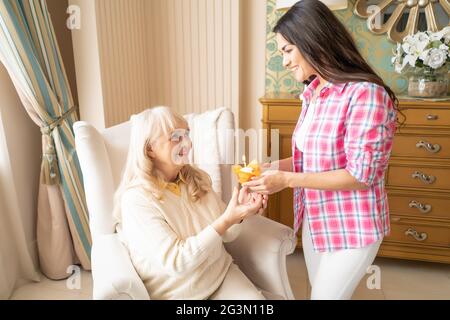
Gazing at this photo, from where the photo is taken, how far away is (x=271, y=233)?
4.96 ft

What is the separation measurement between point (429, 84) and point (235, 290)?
1638 mm

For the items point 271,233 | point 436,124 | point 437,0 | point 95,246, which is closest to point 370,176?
point 271,233

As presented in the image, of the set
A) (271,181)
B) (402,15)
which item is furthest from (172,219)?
(402,15)

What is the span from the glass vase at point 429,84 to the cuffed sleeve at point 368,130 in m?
1.21

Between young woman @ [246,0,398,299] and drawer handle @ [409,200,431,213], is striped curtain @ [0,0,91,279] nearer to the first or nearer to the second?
Answer: young woman @ [246,0,398,299]

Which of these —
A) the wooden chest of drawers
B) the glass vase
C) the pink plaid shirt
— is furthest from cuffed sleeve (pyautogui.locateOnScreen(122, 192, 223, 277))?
the glass vase

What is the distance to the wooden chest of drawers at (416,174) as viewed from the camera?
212 centimetres

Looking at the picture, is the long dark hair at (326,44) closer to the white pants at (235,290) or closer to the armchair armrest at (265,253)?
the armchair armrest at (265,253)

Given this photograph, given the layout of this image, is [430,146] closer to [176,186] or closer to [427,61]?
[427,61]

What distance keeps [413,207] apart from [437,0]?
1243mm

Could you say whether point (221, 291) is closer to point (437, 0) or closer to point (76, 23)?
point (76, 23)

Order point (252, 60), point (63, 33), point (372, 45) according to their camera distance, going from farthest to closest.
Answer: point (252, 60) < point (372, 45) < point (63, 33)

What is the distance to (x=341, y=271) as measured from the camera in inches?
50.9

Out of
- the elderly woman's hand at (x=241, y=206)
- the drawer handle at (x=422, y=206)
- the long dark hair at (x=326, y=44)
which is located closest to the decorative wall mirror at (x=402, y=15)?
the drawer handle at (x=422, y=206)
